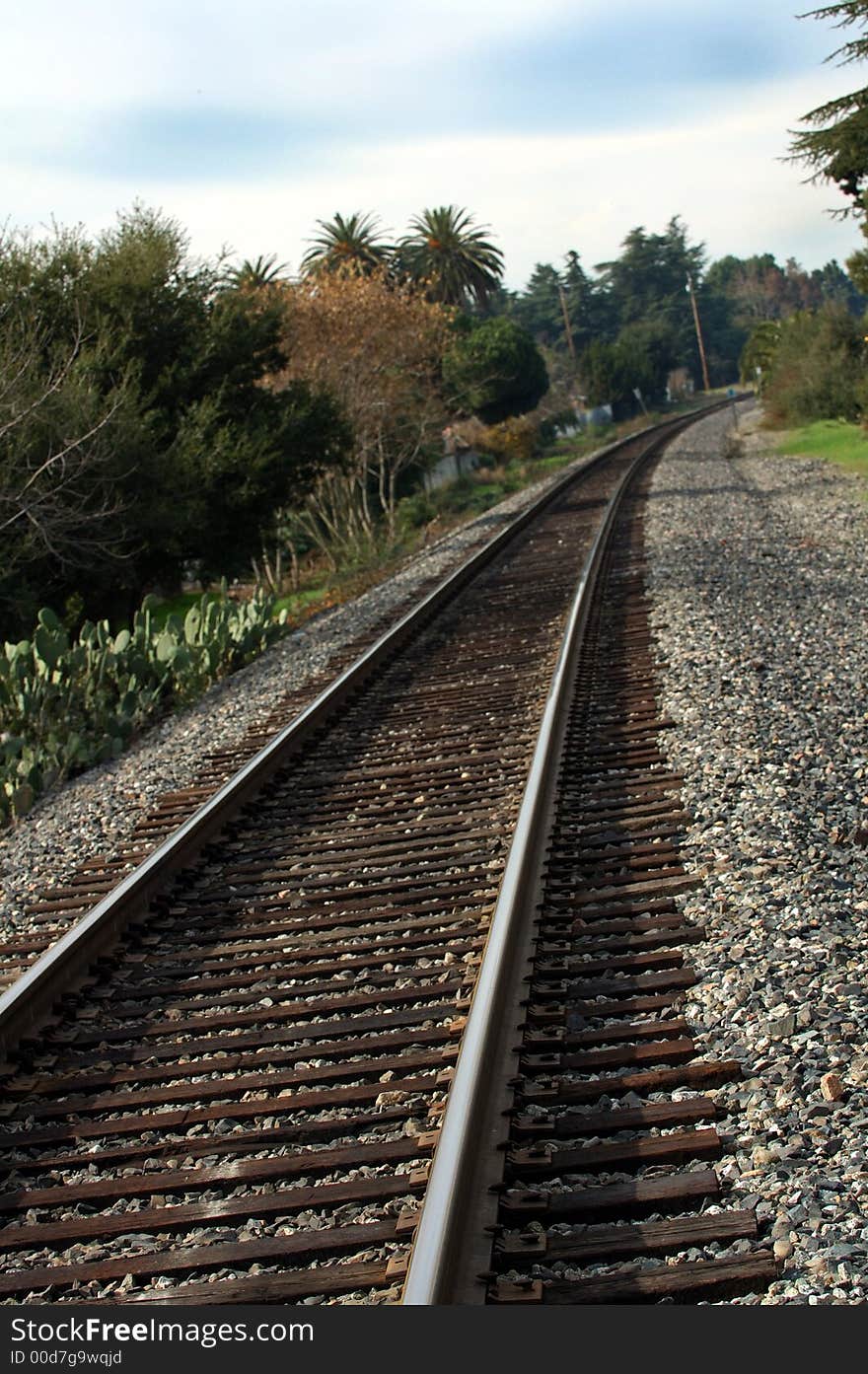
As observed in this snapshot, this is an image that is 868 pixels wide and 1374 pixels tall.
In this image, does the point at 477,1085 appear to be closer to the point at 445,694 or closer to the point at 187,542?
the point at 445,694

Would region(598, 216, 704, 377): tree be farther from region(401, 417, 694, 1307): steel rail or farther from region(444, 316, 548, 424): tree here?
region(401, 417, 694, 1307): steel rail

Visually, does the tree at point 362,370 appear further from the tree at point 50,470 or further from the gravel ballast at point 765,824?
the gravel ballast at point 765,824

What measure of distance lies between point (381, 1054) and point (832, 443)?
33087 millimetres

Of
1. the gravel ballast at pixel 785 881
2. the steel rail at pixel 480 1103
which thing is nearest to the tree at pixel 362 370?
the gravel ballast at pixel 785 881

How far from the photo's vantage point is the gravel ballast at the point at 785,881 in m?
3.46

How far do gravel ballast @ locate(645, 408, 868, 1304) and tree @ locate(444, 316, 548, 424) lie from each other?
4084 centimetres

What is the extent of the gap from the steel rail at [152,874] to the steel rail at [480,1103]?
5.49 feet

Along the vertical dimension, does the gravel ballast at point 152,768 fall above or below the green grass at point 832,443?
below

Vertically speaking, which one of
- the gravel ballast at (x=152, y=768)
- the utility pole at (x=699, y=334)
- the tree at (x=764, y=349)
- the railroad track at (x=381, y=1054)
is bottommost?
the railroad track at (x=381, y=1054)

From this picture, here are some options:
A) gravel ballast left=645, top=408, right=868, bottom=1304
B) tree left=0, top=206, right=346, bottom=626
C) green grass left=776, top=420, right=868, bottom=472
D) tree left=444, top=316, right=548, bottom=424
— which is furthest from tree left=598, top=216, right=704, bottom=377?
gravel ballast left=645, top=408, right=868, bottom=1304

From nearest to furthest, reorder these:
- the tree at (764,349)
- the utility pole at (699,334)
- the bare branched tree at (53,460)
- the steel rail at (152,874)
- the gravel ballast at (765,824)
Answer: the gravel ballast at (765,824)
the steel rail at (152,874)
the bare branched tree at (53,460)
the tree at (764,349)
the utility pole at (699,334)

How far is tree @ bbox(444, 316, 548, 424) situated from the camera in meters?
53.5

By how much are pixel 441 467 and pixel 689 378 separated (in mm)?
74405

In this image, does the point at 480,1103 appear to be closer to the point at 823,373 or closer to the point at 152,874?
the point at 152,874
